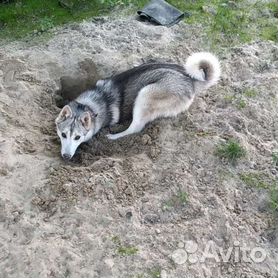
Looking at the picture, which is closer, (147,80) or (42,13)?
(147,80)

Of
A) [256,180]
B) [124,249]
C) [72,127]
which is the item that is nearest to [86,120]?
[72,127]

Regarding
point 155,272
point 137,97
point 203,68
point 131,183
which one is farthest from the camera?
point 203,68

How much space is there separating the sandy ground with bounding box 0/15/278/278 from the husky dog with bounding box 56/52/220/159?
17 centimetres

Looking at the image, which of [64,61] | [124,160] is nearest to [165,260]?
[124,160]

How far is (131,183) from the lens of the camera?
5.54 meters

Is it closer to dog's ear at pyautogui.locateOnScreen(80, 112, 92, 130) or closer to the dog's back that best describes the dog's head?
dog's ear at pyautogui.locateOnScreen(80, 112, 92, 130)

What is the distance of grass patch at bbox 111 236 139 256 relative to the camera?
482cm

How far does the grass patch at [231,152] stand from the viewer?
19.5 ft

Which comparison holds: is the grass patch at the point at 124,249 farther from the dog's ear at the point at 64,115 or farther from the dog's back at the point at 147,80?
the dog's back at the point at 147,80

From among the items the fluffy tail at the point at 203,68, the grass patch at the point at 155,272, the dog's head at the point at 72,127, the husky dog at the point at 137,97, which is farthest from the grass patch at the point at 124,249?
the fluffy tail at the point at 203,68

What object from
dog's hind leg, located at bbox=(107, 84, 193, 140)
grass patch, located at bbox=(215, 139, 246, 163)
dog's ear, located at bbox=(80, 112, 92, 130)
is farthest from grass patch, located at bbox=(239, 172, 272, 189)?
dog's ear, located at bbox=(80, 112, 92, 130)

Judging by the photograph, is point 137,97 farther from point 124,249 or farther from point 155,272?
point 155,272

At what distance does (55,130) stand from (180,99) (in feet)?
5.24

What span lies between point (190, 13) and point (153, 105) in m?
2.79
